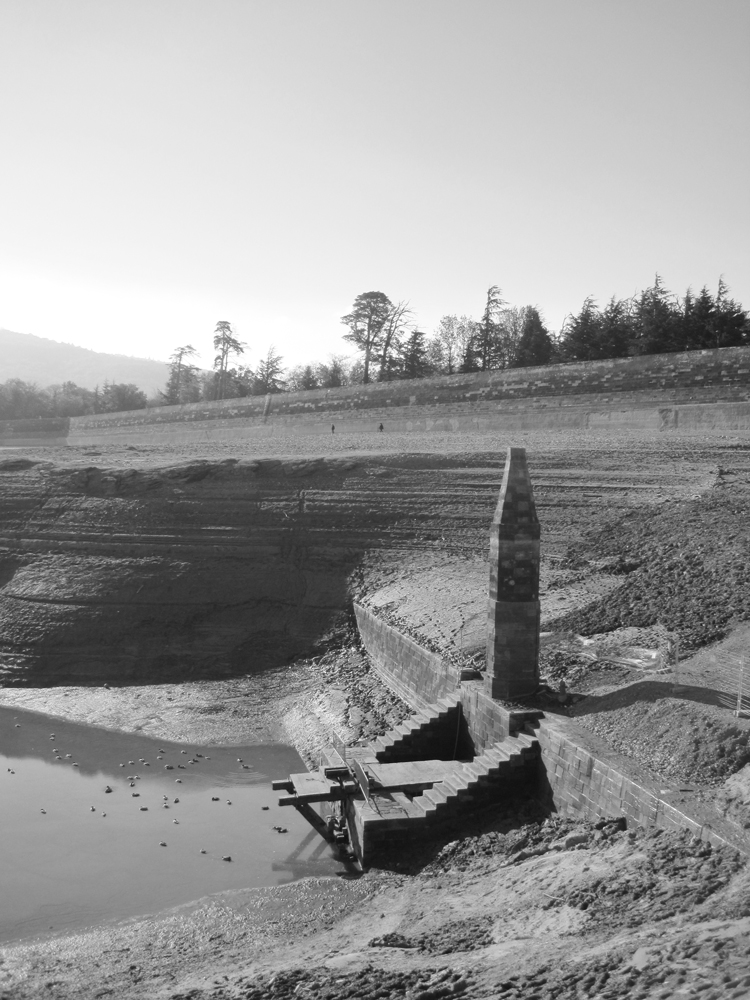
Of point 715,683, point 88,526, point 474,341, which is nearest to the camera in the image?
point 715,683

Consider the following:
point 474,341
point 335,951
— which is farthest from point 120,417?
point 335,951

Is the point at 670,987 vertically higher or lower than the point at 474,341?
lower

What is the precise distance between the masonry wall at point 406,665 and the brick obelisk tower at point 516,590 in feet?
4.93

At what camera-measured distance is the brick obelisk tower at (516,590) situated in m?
9.90

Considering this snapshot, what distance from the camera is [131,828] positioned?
10188 mm

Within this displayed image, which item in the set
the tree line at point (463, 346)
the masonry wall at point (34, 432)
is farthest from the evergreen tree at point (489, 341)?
the masonry wall at point (34, 432)

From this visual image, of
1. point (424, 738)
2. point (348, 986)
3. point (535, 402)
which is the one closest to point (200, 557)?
point (424, 738)

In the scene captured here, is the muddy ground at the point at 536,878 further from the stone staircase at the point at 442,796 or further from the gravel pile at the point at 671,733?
the stone staircase at the point at 442,796

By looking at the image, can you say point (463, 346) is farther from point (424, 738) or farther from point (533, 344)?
point (424, 738)

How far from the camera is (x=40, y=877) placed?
8.95 m

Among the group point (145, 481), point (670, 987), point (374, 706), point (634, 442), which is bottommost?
point (374, 706)

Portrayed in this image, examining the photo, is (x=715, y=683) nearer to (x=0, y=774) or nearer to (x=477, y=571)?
(x=477, y=571)

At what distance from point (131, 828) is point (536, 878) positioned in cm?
558

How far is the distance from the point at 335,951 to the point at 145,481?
16731 mm
